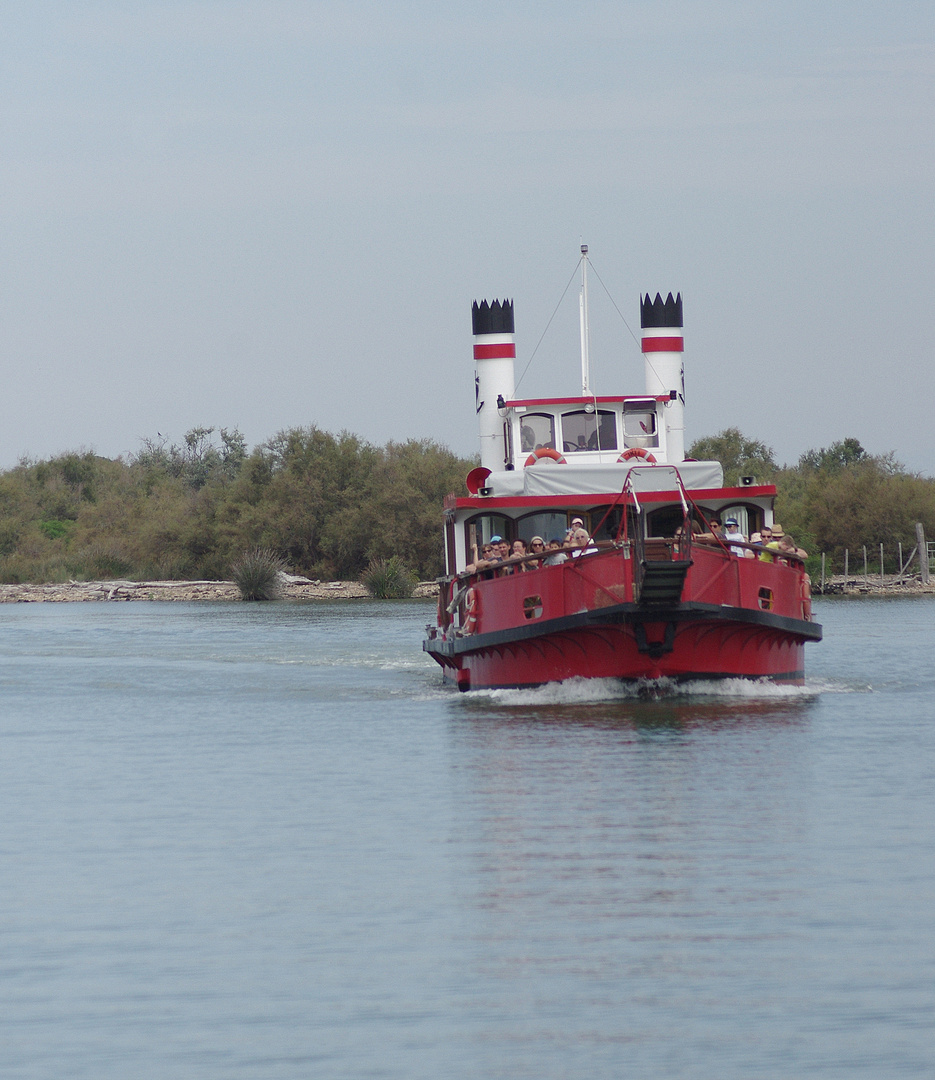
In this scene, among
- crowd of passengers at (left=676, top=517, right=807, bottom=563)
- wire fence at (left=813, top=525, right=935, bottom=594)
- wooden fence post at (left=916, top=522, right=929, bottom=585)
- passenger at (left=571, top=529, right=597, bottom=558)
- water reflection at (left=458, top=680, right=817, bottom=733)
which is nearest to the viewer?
water reflection at (left=458, top=680, right=817, bottom=733)

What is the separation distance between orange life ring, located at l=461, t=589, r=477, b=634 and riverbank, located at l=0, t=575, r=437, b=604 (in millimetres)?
46611

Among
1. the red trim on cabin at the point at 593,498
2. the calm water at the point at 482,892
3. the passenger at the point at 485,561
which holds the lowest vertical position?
the calm water at the point at 482,892

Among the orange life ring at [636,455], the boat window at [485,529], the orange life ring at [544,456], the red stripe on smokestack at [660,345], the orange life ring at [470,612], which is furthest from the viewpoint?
the red stripe on smokestack at [660,345]

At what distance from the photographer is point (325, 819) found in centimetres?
1364

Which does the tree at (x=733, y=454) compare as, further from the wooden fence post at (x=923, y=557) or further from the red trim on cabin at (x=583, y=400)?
the red trim on cabin at (x=583, y=400)

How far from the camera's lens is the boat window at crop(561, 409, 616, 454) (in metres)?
25.1

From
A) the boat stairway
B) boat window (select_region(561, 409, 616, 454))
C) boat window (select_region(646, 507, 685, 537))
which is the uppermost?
boat window (select_region(561, 409, 616, 454))

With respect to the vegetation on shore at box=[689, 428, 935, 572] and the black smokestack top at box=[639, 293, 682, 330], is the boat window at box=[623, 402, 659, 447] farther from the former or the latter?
the vegetation on shore at box=[689, 428, 935, 572]

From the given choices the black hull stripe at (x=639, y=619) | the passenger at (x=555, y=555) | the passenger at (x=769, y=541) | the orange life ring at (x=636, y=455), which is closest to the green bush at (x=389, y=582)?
the orange life ring at (x=636, y=455)

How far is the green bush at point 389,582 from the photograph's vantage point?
222 ft

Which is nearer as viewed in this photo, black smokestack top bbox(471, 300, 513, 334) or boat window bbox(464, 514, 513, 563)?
boat window bbox(464, 514, 513, 563)

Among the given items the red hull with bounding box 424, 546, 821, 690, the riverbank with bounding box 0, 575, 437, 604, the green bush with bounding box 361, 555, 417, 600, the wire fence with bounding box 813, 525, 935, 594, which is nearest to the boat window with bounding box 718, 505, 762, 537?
the red hull with bounding box 424, 546, 821, 690

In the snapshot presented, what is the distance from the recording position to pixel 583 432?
82.5 ft

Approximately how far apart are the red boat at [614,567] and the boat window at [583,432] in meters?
0.02
